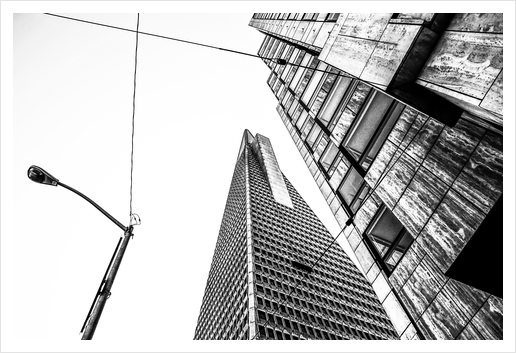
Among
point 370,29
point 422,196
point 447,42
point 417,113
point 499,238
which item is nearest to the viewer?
point 499,238

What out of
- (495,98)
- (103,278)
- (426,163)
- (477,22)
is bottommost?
(103,278)

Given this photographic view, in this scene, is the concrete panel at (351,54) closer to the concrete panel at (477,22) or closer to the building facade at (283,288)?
the concrete panel at (477,22)

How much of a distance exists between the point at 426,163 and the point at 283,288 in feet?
211

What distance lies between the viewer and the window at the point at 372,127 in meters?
9.94

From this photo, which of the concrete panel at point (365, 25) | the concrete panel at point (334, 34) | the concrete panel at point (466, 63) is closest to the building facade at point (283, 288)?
the concrete panel at point (334, 34)

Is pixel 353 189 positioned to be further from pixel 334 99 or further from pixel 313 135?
pixel 313 135

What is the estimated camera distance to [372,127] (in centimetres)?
1070

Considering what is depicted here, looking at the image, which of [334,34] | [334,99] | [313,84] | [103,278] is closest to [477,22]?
[334,34]

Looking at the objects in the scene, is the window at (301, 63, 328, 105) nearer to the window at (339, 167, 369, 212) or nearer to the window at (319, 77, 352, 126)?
the window at (319, 77, 352, 126)

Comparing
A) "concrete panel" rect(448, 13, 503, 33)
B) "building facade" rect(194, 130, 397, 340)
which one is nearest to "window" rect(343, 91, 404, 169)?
"concrete panel" rect(448, 13, 503, 33)

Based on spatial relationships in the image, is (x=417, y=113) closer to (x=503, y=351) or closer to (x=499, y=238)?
(x=499, y=238)

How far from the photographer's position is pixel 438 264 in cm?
738
